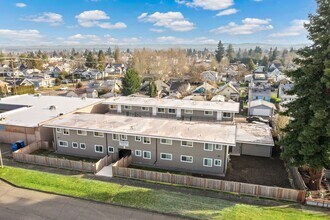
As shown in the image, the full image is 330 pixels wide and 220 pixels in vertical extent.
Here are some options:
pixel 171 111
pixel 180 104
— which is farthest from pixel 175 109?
pixel 180 104

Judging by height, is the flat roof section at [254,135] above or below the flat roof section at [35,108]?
below

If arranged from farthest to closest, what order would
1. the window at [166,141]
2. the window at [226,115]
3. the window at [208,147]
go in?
the window at [226,115], the window at [166,141], the window at [208,147]

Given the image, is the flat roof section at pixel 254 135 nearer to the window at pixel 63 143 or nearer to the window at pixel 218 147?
the window at pixel 218 147

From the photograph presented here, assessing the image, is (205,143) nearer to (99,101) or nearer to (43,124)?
(43,124)

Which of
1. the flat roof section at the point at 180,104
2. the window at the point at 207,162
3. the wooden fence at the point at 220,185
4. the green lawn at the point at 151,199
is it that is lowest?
the green lawn at the point at 151,199

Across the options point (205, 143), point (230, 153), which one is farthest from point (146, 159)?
point (230, 153)

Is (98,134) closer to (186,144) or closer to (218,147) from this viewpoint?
(186,144)

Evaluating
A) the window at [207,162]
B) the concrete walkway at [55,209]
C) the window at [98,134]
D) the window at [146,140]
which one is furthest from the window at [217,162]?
the window at [98,134]
